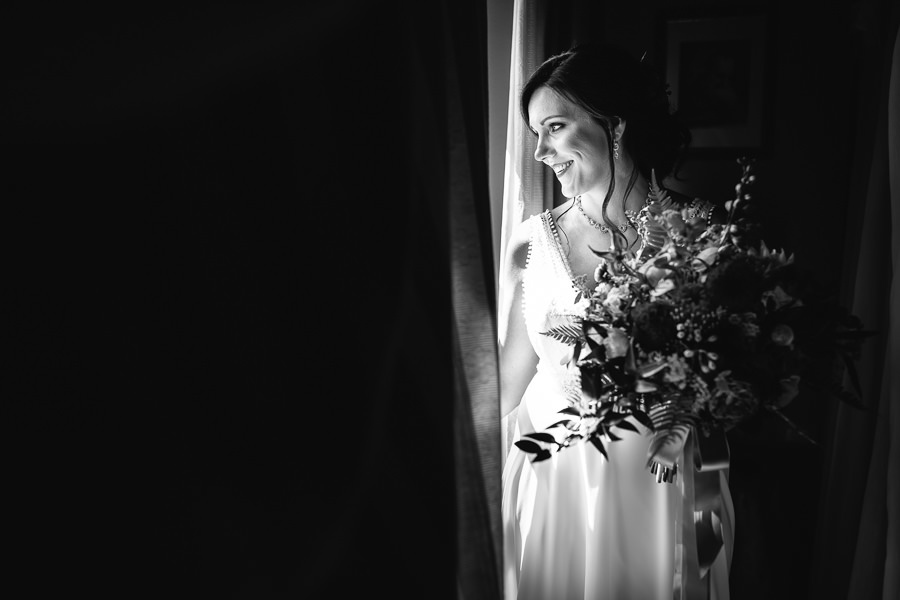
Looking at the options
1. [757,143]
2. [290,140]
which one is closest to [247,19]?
[290,140]

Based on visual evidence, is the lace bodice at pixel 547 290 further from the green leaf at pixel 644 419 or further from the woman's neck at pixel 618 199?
the green leaf at pixel 644 419

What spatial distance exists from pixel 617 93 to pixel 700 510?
1.04 meters

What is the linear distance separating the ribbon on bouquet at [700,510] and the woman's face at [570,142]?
2.32 ft

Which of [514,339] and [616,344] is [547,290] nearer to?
[514,339]

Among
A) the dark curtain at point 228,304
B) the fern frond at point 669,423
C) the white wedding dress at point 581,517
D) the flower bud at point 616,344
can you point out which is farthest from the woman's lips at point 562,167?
the dark curtain at point 228,304

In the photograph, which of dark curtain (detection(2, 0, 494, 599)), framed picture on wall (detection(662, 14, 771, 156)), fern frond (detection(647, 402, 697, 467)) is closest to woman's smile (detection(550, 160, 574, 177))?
fern frond (detection(647, 402, 697, 467))

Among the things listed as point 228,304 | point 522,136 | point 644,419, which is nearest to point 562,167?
point 522,136

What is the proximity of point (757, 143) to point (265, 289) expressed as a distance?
2513 millimetres

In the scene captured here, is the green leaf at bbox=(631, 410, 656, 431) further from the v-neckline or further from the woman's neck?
the woman's neck

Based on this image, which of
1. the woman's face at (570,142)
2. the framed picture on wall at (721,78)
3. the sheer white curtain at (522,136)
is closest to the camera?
the woman's face at (570,142)

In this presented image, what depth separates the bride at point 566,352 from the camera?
1614 mm

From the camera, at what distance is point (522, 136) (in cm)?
203

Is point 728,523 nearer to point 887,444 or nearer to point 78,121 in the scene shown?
point 887,444

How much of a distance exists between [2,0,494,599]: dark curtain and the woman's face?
2.87 feet
